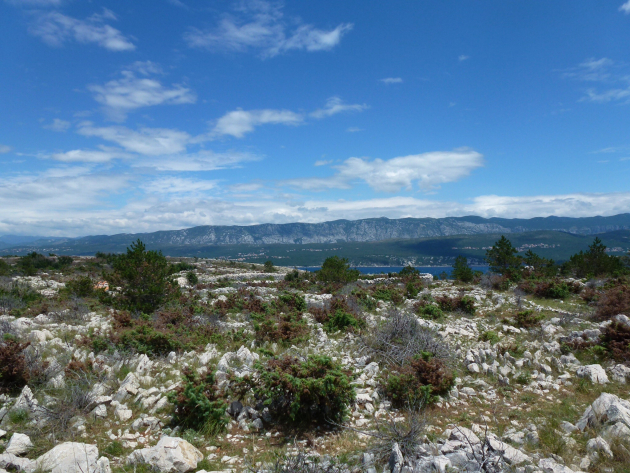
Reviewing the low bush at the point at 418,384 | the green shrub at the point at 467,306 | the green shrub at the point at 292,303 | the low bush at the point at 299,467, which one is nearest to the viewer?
the low bush at the point at 299,467

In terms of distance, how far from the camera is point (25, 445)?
15.6 feet

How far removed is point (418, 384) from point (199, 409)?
4108mm

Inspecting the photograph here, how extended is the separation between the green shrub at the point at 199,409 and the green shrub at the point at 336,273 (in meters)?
19.5

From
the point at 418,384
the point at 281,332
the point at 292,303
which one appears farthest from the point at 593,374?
the point at 292,303

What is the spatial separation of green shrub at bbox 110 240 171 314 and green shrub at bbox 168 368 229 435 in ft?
29.8

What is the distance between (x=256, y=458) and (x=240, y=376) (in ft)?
7.24

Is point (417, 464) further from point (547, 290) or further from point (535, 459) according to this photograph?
point (547, 290)

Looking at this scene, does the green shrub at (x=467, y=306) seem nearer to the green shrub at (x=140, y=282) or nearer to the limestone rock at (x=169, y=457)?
the limestone rock at (x=169, y=457)

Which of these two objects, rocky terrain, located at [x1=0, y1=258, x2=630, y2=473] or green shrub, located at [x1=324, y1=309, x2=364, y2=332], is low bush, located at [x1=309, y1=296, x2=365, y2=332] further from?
Result: rocky terrain, located at [x1=0, y1=258, x2=630, y2=473]

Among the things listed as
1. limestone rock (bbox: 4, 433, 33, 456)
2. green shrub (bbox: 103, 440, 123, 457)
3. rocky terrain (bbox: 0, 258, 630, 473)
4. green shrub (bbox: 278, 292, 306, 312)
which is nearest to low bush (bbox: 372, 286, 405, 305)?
green shrub (bbox: 278, 292, 306, 312)

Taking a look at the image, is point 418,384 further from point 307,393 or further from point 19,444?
point 19,444

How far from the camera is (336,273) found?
2520 cm

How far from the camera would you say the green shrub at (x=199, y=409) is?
18.1 ft

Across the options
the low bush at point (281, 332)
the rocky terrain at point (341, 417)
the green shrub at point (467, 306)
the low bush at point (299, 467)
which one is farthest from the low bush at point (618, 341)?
the low bush at point (281, 332)
